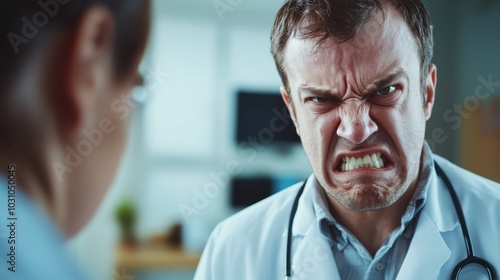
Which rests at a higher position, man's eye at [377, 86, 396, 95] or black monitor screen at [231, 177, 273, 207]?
man's eye at [377, 86, 396, 95]

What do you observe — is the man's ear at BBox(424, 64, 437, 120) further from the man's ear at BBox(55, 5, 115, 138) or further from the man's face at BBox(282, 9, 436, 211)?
the man's ear at BBox(55, 5, 115, 138)

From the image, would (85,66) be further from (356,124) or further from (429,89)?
(429,89)

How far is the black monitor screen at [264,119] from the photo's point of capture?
1.04m

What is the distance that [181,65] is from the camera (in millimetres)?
1072

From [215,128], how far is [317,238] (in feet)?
1.23

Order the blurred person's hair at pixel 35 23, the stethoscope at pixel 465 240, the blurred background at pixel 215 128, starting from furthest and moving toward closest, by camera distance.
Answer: the blurred background at pixel 215 128
the blurred person's hair at pixel 35 23
the stethoscope at pixel 465 240

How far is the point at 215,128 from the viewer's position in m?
1.10

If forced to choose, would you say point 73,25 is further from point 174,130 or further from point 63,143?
point 174,130

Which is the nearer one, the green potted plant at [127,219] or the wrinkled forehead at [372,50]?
the wrinkled forehead at [372,50]

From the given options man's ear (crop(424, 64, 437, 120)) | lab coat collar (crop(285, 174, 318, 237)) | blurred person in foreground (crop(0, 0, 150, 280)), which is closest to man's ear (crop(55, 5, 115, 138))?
blurred person in foreground (crop(0, 0, 150, 280))

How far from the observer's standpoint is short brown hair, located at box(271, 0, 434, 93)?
757 millimetres

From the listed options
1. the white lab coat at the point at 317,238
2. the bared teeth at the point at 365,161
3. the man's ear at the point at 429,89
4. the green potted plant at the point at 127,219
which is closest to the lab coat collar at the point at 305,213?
the white lab coat at the point at 317,238

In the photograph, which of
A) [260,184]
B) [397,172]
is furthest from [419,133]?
[260,184]

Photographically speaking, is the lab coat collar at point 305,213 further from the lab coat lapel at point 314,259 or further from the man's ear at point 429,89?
the man's ear at point 429,89
